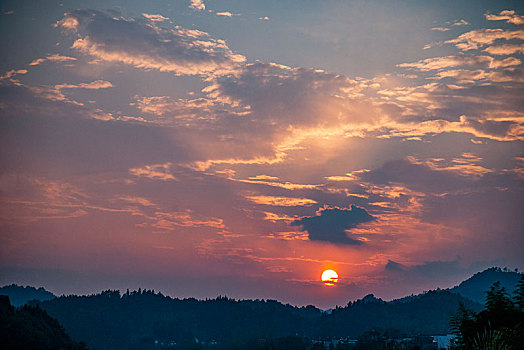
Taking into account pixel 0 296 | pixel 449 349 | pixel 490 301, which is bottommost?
pixel 449 349

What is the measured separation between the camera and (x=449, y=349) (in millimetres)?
47531

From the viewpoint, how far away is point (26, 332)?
156 m

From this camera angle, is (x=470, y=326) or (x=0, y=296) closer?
(x=470, y=326)

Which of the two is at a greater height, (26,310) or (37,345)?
(26,310)

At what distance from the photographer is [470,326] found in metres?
60.7

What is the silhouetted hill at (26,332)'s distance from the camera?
151500 millimetres

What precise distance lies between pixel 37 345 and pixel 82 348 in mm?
16609

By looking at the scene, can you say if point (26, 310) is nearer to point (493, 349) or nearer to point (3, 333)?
point (3, 333)

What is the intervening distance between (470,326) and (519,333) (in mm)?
19641

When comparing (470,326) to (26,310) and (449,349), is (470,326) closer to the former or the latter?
(449,349)

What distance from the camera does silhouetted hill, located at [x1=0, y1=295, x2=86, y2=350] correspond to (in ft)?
497

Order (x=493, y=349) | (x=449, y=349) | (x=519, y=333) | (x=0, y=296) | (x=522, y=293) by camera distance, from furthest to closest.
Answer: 1. (x=0, y=296)
2. (x=522, y=293)
3. (x=449, y=349)
4. (x=519, y=333)
5. (x=493, y=349)

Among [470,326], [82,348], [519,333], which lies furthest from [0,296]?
[519,333]

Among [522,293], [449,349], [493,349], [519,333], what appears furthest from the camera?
[522,293]
